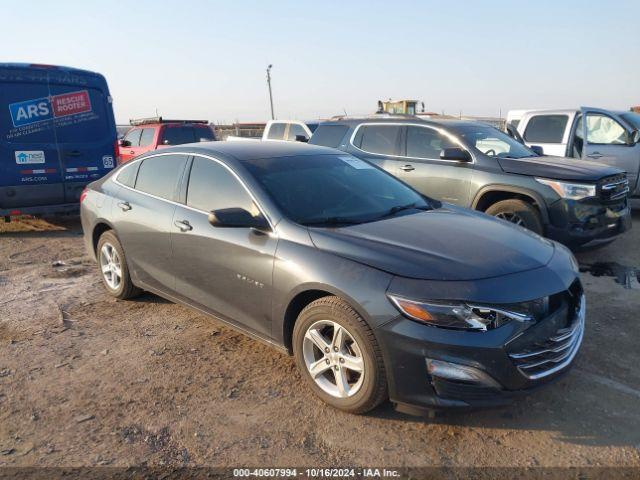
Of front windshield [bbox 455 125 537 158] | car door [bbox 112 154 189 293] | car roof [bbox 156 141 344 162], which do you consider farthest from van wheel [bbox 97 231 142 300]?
front windshield [bbox 455 125 537 158]

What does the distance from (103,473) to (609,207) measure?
5.77 meters

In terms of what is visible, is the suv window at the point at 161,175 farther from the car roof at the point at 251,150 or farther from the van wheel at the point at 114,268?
the van wheel at the point at 114,268

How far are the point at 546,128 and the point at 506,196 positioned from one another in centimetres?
387

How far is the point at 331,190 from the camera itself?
389 cm

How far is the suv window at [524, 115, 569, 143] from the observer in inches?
358

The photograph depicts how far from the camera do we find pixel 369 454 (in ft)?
8.95

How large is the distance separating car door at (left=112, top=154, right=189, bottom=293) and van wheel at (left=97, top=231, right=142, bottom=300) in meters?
0.14

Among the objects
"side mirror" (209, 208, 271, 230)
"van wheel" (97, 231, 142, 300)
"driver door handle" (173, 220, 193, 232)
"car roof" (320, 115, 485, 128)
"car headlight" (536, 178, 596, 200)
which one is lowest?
"van wheel" (97, 231, 142, 300)

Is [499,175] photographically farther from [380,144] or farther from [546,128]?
[546,128]

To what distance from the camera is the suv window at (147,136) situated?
1196cm

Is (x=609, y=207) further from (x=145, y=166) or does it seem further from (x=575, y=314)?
(x=145, y=166)

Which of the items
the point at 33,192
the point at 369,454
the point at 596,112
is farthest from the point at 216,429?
the point at 596,112

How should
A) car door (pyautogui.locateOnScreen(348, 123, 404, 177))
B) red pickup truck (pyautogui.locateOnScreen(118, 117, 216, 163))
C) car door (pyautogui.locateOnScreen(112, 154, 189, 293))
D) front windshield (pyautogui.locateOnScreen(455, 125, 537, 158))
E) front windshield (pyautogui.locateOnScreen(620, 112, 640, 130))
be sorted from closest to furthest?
car door (pyautogui.locateOnScreen(112, 154, 189, 293))
front windshield (pyautogui.locateOnScreen(455, 125, 537, 158))
car door (pyautogui.locateOnScreen(348, 123, 404, 177))
front windshield (pyautogui.locateOnScreen(620, 112, 640, 130))
red pickup truck (pyautogui.locateOnScreen(118, 117, 216, 163))

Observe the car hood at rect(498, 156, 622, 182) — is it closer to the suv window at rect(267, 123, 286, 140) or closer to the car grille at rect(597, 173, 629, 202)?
the car grille at rect(597, 173, 629, 202)
